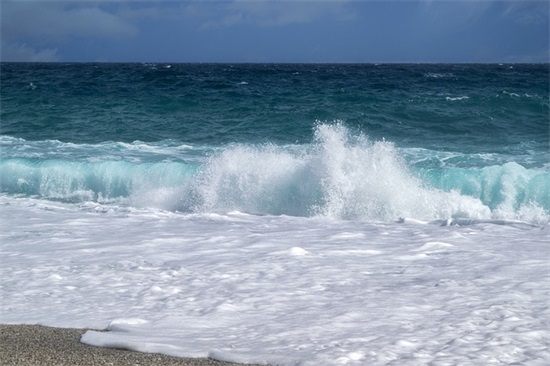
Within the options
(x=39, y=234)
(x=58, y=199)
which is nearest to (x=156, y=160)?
(x=58, y=199)

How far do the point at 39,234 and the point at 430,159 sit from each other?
7.92 meters

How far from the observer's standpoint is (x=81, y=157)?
14.9 meters

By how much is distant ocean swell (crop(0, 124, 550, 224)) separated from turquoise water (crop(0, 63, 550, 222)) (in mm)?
24

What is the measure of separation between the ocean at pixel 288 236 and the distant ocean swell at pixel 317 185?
3 centimetres

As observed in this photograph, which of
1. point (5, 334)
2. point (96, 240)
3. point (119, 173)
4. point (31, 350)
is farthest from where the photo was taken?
point (119, 173)

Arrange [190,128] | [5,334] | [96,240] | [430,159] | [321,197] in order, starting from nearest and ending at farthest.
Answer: [5,334] → [96,240] → [321,197] → [430,159] → [190,128]

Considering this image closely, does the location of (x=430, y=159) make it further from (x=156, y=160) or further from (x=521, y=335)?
(x=521, y=335)

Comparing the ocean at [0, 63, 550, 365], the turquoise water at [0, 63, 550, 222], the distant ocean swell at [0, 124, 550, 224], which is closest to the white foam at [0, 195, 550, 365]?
the ocean at [0, 63, 550, 365]

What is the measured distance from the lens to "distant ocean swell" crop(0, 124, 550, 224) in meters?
10.2

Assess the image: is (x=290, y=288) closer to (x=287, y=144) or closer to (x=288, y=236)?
(x=288, y=236)

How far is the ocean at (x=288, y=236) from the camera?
17.1 feet

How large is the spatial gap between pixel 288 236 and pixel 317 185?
7.97 feet

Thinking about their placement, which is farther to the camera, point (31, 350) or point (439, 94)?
point (439, 94)

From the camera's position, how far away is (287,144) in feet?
56.6
